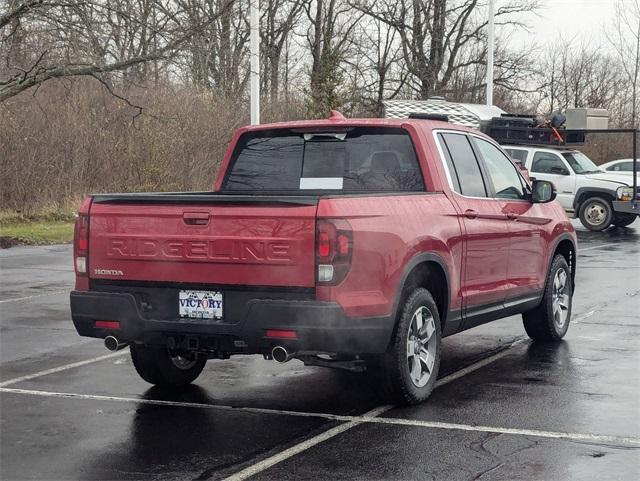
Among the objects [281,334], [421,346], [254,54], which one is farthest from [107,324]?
[254,54]

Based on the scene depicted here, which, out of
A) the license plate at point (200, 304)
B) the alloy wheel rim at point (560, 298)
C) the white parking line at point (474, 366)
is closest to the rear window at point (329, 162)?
the white parking line at point (474, 366)

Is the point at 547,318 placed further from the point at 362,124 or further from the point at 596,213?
the point at 596,213

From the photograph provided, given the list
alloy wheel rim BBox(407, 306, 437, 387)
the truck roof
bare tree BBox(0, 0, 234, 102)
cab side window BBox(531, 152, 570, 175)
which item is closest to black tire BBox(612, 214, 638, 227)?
cab side window BBox(531, 152, 570, 175)

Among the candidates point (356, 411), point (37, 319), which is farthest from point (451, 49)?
point (356, 411)

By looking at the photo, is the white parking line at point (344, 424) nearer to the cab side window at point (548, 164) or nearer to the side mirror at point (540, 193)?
the side mirror at point (540, 193)

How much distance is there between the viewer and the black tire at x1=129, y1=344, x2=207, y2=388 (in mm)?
7582

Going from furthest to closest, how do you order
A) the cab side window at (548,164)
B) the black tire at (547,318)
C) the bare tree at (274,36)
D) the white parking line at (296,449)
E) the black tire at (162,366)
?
1. the bare tree at (274,36)
2. the cab side window at (548,164)
3. the black tire at (547,318)
4. the black tire at (162,366)
5. the white parking line at (296,449)

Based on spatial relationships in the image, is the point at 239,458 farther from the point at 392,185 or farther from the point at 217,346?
the point at 392,185

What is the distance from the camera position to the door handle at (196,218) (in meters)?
6.64

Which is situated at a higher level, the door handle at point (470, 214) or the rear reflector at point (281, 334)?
the door handle at point (470, 214)

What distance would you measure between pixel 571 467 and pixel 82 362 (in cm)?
449

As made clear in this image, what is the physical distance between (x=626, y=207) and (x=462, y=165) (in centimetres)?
1723

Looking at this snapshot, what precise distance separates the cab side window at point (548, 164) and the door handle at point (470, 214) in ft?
58.3

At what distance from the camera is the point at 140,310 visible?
6844 mm
